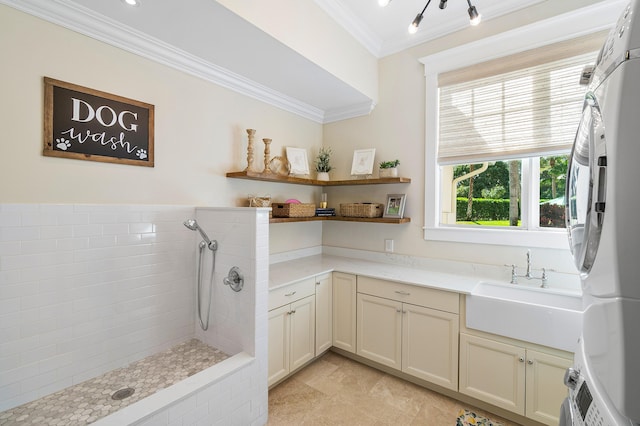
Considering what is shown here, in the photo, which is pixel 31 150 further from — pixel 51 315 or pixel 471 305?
pixel 471 305

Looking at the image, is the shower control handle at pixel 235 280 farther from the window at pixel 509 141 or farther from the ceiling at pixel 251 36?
the window at pixel 509 141

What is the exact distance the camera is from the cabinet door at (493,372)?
1844 millimetres

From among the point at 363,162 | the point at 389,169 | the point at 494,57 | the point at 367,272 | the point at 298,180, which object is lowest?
the point at 367,272

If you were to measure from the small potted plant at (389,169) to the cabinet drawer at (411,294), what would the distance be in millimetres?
1045

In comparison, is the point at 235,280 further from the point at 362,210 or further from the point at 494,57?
the point at 494,57

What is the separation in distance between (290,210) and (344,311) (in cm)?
105

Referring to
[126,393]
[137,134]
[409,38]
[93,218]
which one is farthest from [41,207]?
[409,38]

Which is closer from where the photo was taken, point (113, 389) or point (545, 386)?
point (113, 389)

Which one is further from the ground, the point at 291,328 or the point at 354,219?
the point at 354,219

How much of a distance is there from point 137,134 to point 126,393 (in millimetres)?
1539

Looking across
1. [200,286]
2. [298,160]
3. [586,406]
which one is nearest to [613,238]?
[586,406]

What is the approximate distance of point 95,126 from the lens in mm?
1742

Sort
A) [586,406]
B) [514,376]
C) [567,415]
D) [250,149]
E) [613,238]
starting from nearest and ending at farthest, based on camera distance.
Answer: [613,238] < [586,406] < [567,415] < [514,376] < [250,149]

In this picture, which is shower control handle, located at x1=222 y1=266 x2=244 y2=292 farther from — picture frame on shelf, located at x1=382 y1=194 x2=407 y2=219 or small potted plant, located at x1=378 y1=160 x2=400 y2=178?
small potted plant, located at x1=378 y1=160 x2=400 y2=178
